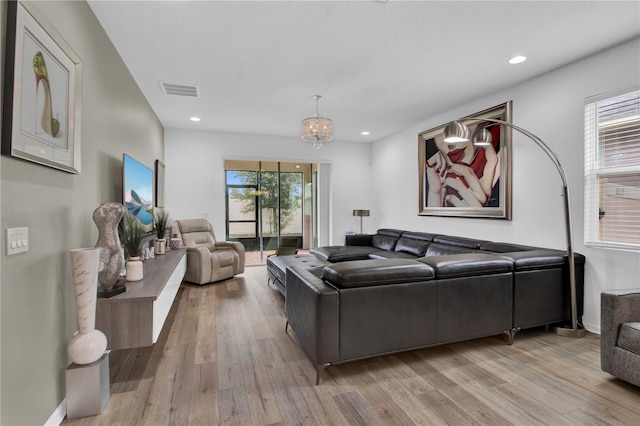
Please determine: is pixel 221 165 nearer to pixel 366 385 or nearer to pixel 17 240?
pixel 17 240

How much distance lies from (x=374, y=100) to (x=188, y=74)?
91.9 inches

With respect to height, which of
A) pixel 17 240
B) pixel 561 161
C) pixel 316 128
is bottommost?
pixel 17 240

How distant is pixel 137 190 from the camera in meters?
3.31

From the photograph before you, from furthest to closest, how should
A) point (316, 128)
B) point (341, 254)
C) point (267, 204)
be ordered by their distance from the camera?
1. point (267, 204)
2. point (341, 254)
3. point (316, 128)

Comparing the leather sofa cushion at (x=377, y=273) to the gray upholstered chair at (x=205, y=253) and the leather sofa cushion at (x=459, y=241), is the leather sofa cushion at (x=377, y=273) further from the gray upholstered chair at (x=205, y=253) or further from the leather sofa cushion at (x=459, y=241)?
the gray upholstered chair at (x=205, y=253)

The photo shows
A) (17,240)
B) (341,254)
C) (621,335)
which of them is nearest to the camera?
(17,240)

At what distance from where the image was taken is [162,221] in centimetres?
409

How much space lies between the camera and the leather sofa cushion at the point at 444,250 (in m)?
3.90

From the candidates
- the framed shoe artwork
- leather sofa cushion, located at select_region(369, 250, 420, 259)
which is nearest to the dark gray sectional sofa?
the framed shoe artwork

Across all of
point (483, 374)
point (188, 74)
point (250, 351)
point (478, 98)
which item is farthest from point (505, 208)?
point (188, 74)

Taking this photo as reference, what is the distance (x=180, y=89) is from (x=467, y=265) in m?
3.72

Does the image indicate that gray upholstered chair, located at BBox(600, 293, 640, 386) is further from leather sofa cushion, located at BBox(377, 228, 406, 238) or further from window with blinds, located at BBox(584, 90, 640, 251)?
leather sofa cushion, located at BBox(377, 228, 406, 238)

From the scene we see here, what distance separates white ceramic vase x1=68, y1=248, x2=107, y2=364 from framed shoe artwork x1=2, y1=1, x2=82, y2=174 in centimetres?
53

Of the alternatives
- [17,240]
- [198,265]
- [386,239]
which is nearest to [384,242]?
[386,239]
